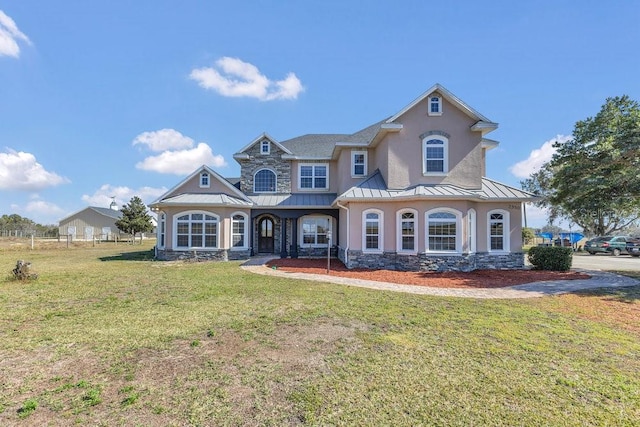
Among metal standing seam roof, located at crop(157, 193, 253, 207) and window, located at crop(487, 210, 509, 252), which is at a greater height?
metal standing seam roof, located at crop(157, 193, 253, 207)

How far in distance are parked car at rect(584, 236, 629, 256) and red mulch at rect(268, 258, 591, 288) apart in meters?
18.3

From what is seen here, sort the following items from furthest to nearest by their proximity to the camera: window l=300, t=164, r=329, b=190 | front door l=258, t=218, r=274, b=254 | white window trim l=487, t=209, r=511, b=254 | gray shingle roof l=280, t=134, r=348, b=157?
1. front door l=258, t=218, r=274, b=254
2. gray shingle roof l=280, t=134, r=348, b=157
3. window l=300, t=164, r=329, b=190
4. white window trim l=487, t=209, r=511, b=254

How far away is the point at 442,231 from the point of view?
Answer: 44.2ft

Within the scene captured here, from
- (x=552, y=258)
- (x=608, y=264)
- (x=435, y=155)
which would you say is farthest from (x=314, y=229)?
(x=608, y=264)

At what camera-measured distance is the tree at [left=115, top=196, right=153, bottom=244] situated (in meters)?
36.4

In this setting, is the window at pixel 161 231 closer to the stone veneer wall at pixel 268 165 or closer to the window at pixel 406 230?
the stone veneer wall at pixel 268 165

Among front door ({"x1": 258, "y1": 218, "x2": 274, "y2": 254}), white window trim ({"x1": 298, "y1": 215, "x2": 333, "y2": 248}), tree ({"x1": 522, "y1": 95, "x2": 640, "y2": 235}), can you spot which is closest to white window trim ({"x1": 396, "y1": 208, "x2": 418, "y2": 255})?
white window trim ({"x1": 298, "y1": 215, "x2": 333, "y2": 248})

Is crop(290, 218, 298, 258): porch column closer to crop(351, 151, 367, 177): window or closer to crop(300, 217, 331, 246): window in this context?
crop(300, 217, 331, 246): window

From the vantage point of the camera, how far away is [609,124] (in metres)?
13.0

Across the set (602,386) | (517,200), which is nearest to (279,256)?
(517,200)

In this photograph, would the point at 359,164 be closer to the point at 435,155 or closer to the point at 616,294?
the point at 435,155

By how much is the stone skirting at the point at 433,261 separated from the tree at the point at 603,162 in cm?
361

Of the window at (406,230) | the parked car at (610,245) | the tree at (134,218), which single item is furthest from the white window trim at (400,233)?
the tree at (134,218)

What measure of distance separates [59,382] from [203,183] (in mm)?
15333
